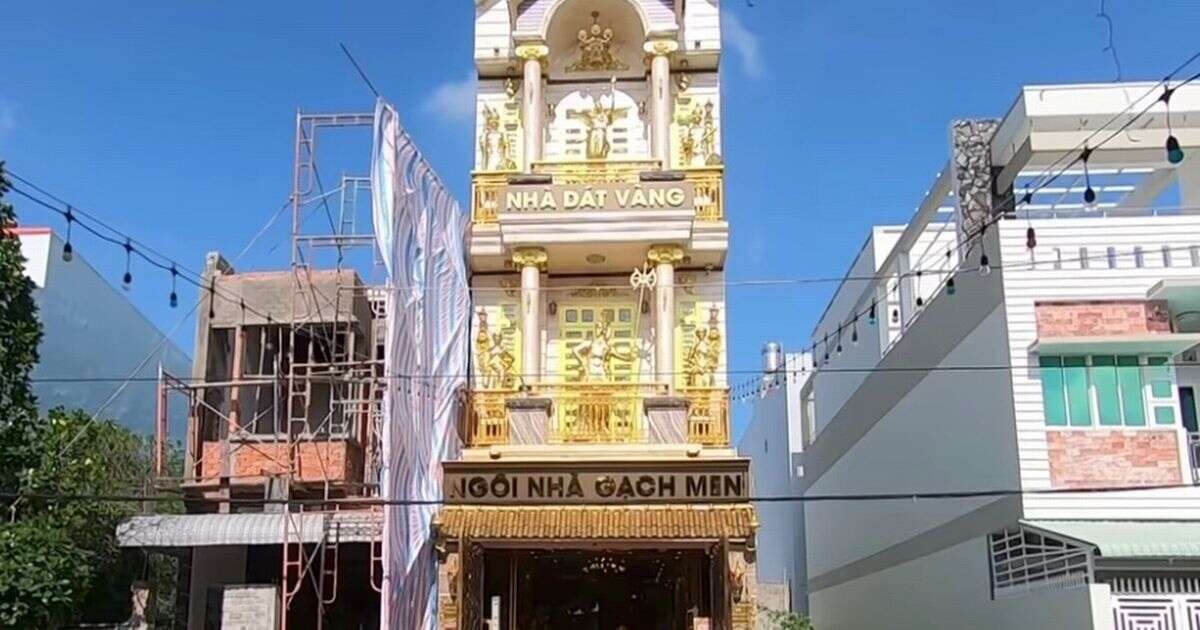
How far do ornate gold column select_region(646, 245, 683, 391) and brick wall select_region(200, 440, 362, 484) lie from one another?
404 cm

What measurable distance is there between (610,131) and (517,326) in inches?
123

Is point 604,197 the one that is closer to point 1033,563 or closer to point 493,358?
point 493,358

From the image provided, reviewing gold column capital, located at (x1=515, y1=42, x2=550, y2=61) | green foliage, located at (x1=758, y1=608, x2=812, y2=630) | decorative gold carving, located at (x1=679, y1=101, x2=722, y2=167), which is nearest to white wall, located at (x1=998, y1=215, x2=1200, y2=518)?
decorative gold carving, located at (x1=679, y1=101, x2=722, y2=167)

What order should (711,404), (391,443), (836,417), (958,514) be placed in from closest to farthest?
(391,443), (711,404), (958,514), (836,417)

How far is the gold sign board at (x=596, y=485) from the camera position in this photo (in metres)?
13.7

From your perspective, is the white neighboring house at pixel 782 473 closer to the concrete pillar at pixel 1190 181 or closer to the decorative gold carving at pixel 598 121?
the concrete pillar at pixel 1190 181

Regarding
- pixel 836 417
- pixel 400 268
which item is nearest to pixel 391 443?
pixel 400 268

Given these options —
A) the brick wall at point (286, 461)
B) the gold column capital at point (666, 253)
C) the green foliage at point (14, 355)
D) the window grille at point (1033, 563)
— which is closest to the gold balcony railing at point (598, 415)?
the gold column capital at point (666, 253)

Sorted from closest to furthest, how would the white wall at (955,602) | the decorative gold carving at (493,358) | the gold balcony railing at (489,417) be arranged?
the white wall at (955,602) → the gold balcony railing at (489,417) → the decorative gold carving at (493,358)

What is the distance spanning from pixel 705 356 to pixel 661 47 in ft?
14.5

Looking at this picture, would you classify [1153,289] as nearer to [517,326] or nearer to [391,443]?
[517,326]

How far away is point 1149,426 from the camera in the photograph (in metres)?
13.8

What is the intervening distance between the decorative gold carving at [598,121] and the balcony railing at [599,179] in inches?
7.6

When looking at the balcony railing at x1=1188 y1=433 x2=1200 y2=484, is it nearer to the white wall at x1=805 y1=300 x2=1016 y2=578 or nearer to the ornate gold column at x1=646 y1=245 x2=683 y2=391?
the white wall at x1=805 y1=300 x2=1016 y2=578
